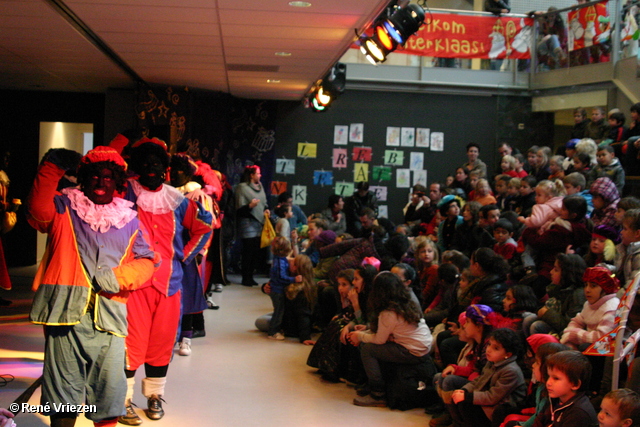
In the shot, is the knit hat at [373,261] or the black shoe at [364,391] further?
the knit hat at [373,261]

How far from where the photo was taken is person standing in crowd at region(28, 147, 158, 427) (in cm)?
321

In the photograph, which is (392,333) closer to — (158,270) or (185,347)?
(158,270)

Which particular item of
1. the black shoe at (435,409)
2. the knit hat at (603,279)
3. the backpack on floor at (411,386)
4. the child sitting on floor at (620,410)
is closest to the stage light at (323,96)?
the backpack on floor at (411,386)

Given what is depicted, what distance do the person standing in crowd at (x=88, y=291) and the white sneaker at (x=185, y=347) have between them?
8.66ft

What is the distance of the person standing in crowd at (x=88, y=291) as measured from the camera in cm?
321

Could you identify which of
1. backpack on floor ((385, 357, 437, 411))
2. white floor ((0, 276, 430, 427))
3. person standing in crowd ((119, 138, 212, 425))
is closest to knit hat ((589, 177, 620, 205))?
backpack on floor ((385, 357, 437, 411))

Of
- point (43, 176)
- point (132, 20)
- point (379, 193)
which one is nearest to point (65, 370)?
point (43, 176)

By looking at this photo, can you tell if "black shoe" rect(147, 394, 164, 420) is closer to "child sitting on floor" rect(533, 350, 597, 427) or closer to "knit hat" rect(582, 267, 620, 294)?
"child sitting on floor" rect(533, 350, 597, 427)

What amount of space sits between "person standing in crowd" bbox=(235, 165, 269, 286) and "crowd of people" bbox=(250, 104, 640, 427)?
1.71m

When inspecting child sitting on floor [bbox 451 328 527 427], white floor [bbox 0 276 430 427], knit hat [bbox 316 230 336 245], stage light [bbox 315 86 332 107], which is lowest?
white floor [bbox 0 276 430 427]

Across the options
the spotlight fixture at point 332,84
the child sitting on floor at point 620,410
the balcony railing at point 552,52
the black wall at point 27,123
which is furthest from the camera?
the black wall at point 27,123

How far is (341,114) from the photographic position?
38.0 ft

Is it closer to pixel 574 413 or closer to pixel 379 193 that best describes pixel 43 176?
pixel 574 413

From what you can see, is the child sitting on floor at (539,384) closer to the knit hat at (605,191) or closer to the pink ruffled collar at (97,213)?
the pink ruffled collar at (97,213)
